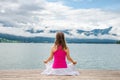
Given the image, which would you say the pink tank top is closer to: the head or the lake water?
the head

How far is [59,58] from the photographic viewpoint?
1082 centimetres

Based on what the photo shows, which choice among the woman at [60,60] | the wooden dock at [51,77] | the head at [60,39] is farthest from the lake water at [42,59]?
the head at [60,39]

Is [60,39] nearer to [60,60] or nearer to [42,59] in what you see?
[60,60]

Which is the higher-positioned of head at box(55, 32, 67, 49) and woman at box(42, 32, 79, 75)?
head at box(55, 32, 67, 49)

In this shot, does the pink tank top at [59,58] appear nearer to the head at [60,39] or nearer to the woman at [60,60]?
the woman at [60,60]

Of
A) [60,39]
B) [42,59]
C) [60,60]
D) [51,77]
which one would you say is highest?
[60,39]

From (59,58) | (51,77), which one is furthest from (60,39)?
(51,77)

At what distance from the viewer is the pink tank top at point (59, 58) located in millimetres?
10750

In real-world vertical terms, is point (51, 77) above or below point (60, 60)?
below

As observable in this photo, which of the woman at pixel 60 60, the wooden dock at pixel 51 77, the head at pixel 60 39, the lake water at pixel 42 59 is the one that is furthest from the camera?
the lake water at pixel 42 59

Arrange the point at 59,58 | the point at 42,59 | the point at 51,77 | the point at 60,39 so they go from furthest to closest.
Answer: the point at 42,59 < the point at 59,58 < the point at 60,39 < the point at 51,77

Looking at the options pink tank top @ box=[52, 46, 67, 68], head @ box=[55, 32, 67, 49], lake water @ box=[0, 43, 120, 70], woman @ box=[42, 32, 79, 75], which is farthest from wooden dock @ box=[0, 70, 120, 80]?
lake water @ box=[0, 43, 120, 70]

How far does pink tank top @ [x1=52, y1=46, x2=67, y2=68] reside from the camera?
1075cm

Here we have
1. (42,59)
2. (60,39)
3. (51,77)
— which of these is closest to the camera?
(51,77)
